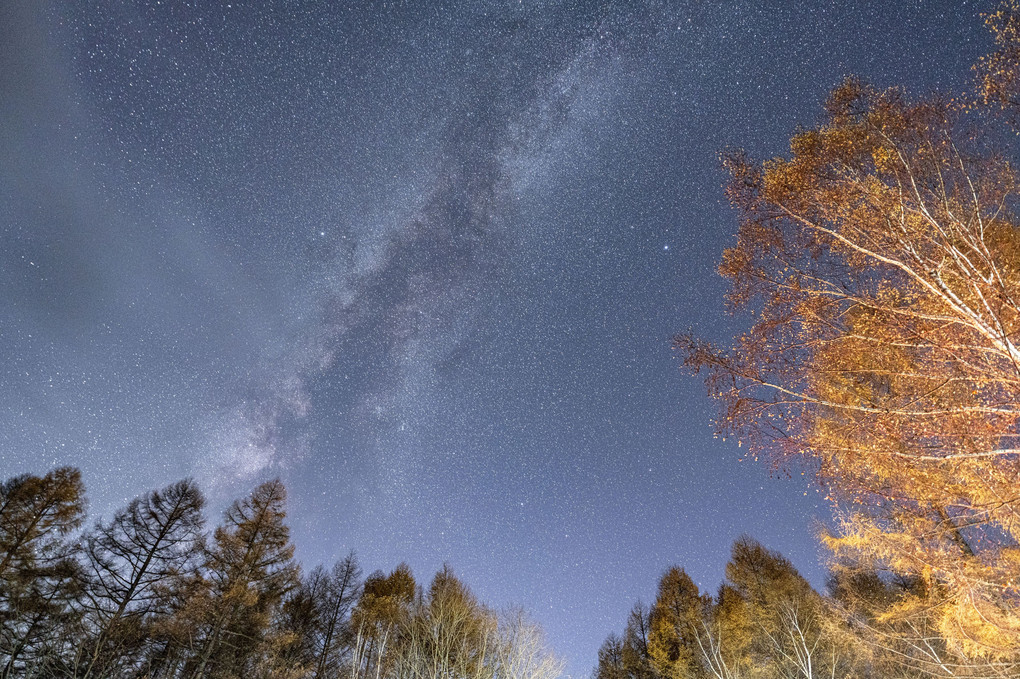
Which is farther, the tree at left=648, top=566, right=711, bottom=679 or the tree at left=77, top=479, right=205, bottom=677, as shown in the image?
the tree at left=648, top=566, right=711, bottom=679

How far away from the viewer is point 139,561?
1295 cm

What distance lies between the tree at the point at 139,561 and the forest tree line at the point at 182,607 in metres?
0.03

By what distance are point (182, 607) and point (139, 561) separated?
1.92 meters

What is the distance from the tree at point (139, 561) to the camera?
36.5 ft

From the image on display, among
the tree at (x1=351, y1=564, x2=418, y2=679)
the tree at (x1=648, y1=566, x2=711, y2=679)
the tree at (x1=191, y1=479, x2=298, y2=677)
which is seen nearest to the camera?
the tree at (x1=191, y1=479, x2=298, y2=677)

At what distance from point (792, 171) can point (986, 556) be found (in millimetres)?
7014

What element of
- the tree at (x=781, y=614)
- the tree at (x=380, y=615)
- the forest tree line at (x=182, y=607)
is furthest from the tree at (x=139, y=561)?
the tree at (x=781, y=614)

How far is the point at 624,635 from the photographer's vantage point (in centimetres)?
2567

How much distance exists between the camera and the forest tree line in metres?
10.7

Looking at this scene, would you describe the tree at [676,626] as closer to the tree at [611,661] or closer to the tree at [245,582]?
the tree at [611,661]

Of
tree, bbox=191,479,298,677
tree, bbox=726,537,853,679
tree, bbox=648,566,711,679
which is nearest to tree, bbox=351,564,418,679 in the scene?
tree, bbox=191,479,298,677

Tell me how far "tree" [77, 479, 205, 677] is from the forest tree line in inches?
1.2

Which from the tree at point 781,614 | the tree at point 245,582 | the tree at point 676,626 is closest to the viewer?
the tree at point 245,582

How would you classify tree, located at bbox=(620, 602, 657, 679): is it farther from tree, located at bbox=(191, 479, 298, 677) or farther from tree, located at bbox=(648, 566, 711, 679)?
tree, located at bbox=(191, 479, 298, 677)
